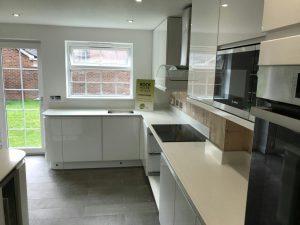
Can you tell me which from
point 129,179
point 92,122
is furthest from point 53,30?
point 129,179

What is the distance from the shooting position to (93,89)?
435 centimetres

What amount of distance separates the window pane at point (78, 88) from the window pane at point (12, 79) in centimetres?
87

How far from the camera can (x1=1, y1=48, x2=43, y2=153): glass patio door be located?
405cm

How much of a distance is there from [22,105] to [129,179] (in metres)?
2.27

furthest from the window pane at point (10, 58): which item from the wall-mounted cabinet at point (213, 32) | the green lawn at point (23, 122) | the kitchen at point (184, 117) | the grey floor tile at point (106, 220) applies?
the wall-mounted cabinet at point (213, 32)

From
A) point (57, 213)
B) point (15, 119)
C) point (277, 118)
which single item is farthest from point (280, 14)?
point (15, 119)

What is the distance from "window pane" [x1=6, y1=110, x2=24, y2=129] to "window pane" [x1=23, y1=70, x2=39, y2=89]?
466 millimetres

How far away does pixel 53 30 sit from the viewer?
3943 millimetres

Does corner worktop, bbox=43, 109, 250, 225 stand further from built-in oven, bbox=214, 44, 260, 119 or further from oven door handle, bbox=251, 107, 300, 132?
oven door handle, bbox=251, 107, 300, 132

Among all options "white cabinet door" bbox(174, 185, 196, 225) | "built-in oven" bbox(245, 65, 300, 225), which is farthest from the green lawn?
"built-in oven" bbox(245, 65, 300, 225)

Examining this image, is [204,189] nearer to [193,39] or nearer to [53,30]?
[193,39]

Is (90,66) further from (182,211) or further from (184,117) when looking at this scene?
(182,211)

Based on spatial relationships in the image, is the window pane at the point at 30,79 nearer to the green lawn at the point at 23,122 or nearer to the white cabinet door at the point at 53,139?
the green lawn at the point at 23,122

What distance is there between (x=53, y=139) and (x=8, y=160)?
5.87ft
